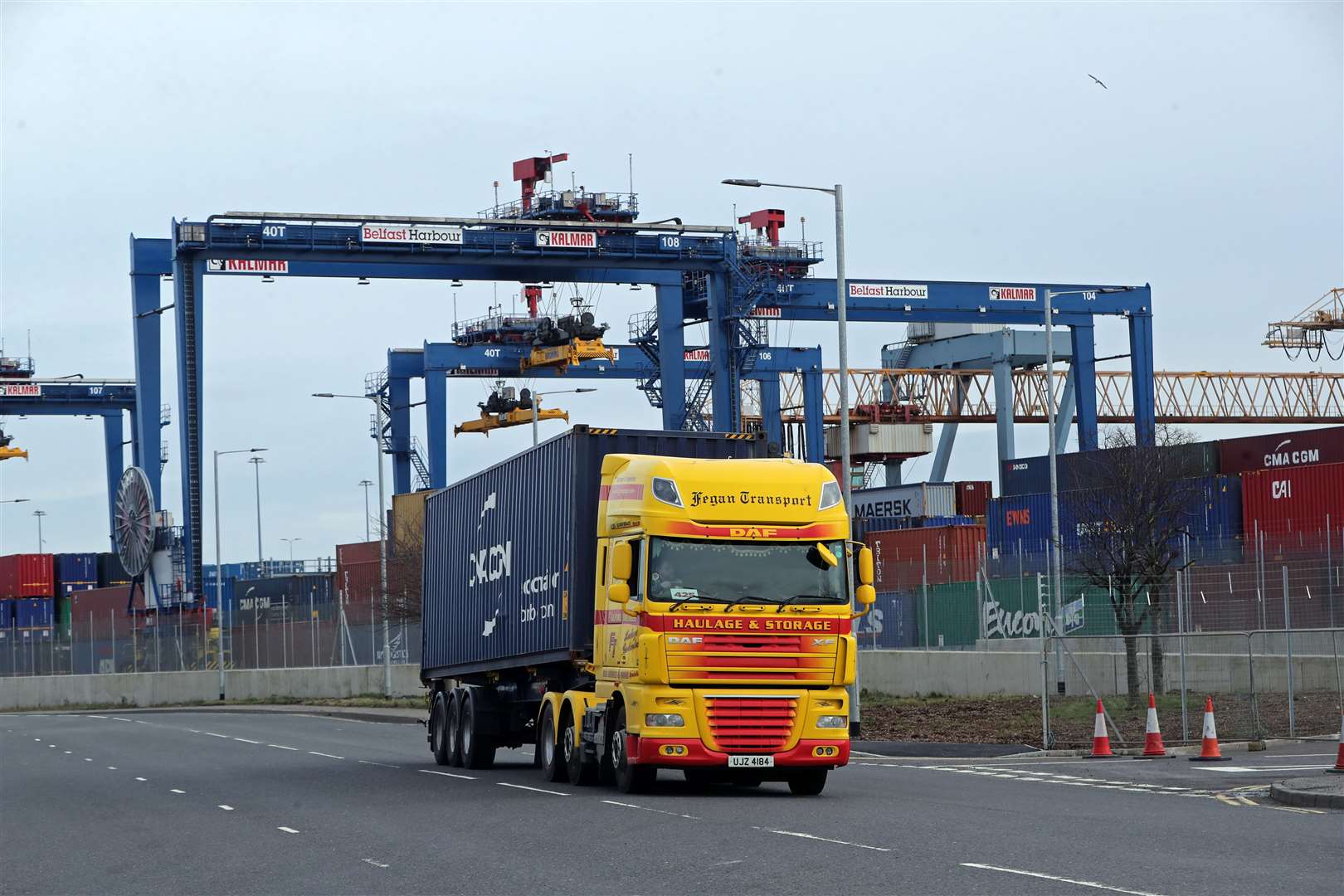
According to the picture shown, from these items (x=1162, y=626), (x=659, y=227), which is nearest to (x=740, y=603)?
(x=1162, y=626)

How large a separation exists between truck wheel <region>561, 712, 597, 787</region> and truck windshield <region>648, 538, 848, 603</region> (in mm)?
2885

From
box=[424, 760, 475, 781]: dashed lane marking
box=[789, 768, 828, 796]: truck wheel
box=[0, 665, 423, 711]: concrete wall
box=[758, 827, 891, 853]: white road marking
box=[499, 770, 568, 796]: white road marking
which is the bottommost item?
box=[0, 665, 423, 711]: concrete wall

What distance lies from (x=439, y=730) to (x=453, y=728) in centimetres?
84

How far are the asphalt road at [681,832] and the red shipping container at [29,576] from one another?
7413 cm

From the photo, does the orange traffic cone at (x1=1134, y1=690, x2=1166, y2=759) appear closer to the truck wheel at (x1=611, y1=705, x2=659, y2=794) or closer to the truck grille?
the truck grille

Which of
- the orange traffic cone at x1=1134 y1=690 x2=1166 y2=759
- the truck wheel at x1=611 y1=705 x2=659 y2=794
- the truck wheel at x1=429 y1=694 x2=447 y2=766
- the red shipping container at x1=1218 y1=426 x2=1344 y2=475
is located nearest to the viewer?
the truck wheel at x1=611 y1=705 x2=659 y2=794

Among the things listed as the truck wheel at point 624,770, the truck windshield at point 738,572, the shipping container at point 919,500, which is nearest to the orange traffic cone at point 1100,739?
the truck windshield at point 738,572

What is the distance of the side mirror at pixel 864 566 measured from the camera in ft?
64.6

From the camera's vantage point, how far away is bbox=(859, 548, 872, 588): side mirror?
19688 millimetres

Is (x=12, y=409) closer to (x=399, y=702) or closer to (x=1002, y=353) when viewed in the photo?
(x=399, y=702)

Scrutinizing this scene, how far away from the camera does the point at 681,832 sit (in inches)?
608

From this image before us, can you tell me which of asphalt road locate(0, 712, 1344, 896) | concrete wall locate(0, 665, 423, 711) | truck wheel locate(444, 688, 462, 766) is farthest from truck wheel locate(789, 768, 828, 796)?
concrete wall locate(0, 665, 423, 711)

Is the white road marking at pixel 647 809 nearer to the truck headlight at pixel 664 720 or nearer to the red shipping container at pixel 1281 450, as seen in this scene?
the truck headlight at pixel 664 720

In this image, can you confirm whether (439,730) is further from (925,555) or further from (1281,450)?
(1281,450)
